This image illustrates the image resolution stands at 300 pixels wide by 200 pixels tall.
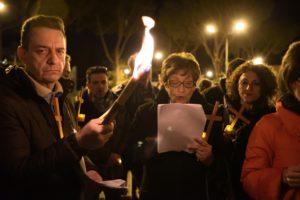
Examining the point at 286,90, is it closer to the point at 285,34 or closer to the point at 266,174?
the point at 266,174

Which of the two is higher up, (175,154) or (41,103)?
(41,103)

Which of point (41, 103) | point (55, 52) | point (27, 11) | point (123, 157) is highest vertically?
point (27, 11)

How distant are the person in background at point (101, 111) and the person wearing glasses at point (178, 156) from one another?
5.97 ft

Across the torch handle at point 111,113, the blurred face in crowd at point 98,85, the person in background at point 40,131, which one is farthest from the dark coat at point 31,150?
the blurred face in crowd at point 98,85

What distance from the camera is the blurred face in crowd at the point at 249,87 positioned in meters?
4.68

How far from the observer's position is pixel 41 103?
250cm

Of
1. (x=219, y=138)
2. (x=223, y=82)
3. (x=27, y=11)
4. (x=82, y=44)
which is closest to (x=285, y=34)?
(x=82, y=44)

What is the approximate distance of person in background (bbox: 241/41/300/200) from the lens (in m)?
2.70

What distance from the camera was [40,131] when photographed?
7.81 ft

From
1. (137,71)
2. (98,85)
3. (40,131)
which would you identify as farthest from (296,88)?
(98,85)

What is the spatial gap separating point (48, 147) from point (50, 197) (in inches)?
12.8

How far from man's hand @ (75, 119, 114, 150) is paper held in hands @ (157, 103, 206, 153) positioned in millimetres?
1279

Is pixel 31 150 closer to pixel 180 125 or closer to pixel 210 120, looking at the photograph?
pixel 180 125

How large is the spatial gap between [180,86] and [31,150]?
1.82m
